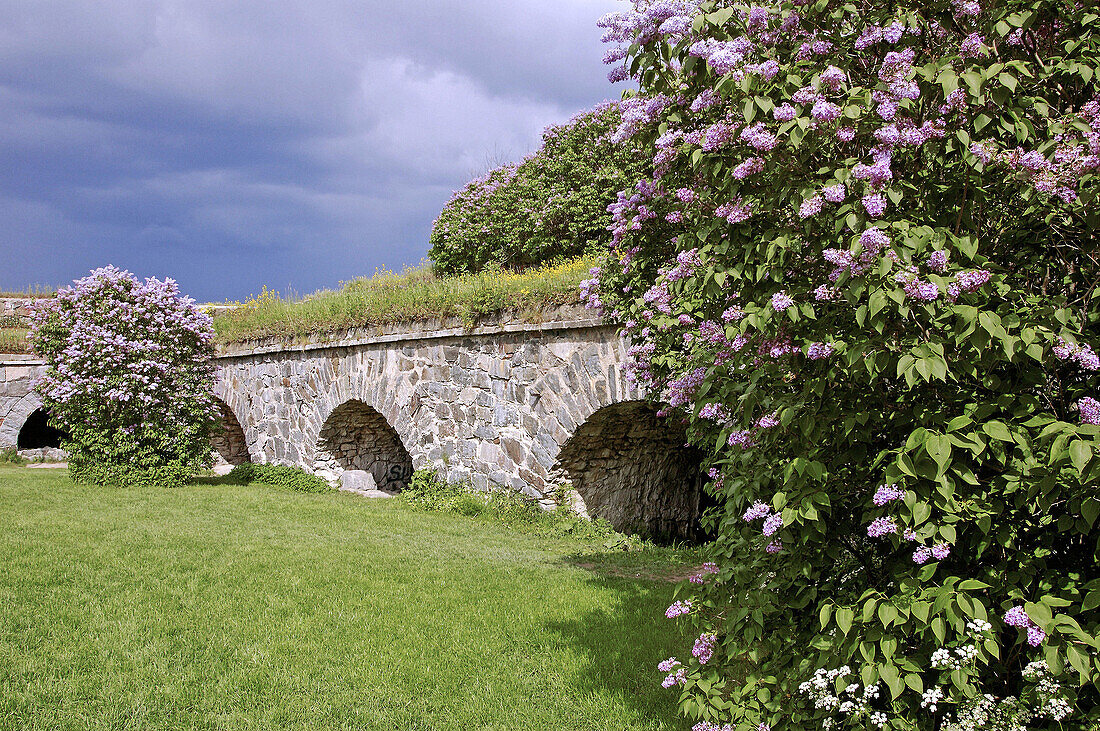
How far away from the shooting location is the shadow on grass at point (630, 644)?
4031 millimetres

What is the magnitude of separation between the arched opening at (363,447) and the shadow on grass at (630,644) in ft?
24.8

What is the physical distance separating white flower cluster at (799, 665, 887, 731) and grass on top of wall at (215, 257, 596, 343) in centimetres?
618

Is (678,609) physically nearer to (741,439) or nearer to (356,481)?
(741,439)

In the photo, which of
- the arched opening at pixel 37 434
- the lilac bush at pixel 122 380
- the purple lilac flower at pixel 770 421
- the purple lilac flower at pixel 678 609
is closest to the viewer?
the purple lilac flower at pixel 770 421

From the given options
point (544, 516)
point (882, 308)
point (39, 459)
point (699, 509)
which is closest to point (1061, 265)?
point (882, 308)

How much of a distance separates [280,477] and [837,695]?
12.1 meters

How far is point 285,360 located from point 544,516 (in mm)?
6690

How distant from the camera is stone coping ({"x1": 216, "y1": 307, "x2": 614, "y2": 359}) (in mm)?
8562

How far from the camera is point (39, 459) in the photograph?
52.8 ft

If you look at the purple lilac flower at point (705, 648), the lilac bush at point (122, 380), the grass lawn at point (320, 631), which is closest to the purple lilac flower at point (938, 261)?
the purple lilac flower at point (705, 648)

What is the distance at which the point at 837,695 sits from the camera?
2.54 metres

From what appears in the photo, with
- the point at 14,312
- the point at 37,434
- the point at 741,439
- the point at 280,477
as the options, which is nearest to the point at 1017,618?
the point at 741,439

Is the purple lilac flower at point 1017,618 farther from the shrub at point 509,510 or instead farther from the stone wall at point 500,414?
the shrub at point 509,510

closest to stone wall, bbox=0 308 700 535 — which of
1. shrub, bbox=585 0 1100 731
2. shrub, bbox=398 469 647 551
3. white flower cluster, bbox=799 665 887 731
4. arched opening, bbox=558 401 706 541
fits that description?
arched opening, bbox=558 401 706 541
